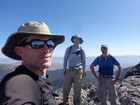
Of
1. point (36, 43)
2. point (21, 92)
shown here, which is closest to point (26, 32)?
point (36, 43)

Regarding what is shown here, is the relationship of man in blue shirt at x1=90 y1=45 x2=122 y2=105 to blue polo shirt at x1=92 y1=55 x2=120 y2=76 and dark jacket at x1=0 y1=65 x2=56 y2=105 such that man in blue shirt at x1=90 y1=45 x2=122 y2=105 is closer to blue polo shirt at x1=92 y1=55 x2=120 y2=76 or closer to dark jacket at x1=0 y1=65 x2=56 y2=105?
blue polo shirt at x1=92 y1=55 x2=120 y2=76

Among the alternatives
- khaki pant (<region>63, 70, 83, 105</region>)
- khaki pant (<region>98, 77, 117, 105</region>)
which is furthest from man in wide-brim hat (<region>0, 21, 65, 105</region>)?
khaki pant (<region>98, 77, 117, 105</region>)

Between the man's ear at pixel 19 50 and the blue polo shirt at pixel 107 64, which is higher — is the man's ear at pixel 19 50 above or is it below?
above

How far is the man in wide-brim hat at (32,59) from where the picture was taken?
1.91 m

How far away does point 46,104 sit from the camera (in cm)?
214

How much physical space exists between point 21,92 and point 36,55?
101 cm

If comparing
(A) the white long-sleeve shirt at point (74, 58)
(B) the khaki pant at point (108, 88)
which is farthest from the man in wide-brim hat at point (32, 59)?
(B) the khaki pant at point (108, 88)

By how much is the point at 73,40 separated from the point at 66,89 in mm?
2489

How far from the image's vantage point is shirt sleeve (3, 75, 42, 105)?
5.50 ft

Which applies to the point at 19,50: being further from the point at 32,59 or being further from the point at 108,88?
the point at 108,88

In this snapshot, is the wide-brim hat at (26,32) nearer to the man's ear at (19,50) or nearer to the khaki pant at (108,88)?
the man's ear at (19,50)

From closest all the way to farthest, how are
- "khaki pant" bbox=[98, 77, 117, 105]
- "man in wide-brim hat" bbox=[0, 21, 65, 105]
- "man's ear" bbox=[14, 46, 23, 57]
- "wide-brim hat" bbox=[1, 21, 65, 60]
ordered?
1. "man in wide-brim hat" bbox=[0, 21, 65, 105]
2. "wide-brim hat" bbox=[1, 21, 65, 60]
3. "man's ear" bbox=[14, 46, 23, 57]
4. "khaki pant" bbox=[98, 77, 117, 105]

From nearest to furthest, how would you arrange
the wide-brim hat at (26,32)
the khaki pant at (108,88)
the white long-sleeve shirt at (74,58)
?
the wide-brim hat at (26,32) → the khaki pant at (108,88) → the white long-sleeve shirt at (74,58)

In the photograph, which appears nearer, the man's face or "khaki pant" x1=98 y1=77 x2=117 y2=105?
the man's face
